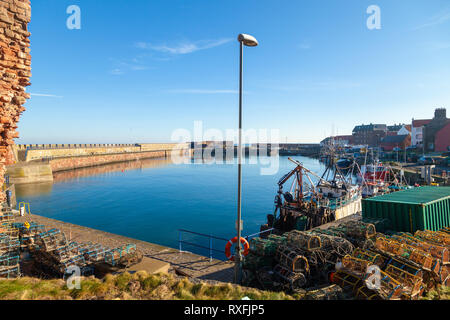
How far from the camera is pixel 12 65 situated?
962 centimetres

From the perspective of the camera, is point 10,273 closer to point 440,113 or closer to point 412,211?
point 412,211

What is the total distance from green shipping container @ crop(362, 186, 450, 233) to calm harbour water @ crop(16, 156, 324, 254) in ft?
45.4

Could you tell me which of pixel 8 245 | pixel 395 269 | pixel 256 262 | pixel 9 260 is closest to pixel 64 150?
pixel 8 245

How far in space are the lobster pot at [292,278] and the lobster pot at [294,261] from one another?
0.62 feet

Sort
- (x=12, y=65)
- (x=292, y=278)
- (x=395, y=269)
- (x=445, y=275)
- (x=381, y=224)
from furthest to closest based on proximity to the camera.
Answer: (x=381, y=224)
(x=445, y=275)
(x=292, y=278)
(x=12, y=65)
(x=395, y=269)

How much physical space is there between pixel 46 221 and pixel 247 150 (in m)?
173

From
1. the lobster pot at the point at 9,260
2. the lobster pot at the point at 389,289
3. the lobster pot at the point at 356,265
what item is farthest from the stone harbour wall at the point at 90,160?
the lobster pot at the point at 389,289

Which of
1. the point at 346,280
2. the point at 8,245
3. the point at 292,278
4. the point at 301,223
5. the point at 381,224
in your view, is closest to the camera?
the point at 346,280

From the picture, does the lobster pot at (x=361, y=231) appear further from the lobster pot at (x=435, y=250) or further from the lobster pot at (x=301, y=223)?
the lobster pot at (x=301, y=223)

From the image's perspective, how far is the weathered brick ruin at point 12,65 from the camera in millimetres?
9352

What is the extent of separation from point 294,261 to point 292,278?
0.65m

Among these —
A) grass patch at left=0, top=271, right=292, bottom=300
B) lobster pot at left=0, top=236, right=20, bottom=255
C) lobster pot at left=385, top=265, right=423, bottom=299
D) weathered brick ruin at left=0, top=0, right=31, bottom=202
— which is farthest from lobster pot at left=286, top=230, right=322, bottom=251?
weathered brick ruin at left=0, top=0, right=31, bottom=202
